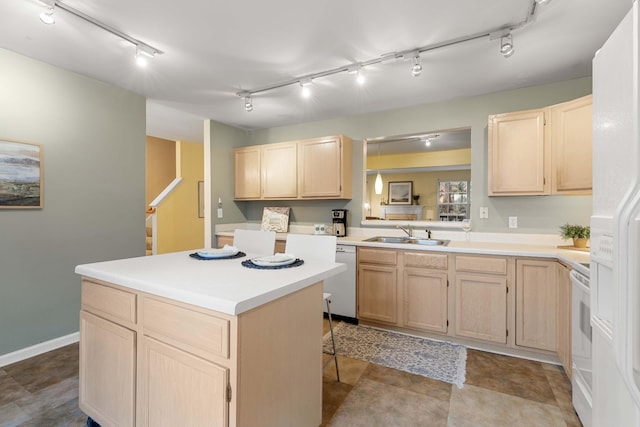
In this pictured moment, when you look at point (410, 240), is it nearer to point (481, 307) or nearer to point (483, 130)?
point (481, 307)

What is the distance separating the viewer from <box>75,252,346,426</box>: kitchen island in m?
1.12

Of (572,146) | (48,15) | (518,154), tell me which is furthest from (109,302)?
(572,146)

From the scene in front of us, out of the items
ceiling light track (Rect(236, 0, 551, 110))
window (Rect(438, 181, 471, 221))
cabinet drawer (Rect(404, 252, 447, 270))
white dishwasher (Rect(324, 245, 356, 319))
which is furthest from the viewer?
window (Rect(438, 181, 471, 221))

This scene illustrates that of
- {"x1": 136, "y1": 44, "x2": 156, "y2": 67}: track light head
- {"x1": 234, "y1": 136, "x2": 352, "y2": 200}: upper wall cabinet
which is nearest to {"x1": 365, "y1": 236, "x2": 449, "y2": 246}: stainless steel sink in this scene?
{"x1": 234, "y1": 136, "x2": 352, "y2": 200}: upper wall cabinet

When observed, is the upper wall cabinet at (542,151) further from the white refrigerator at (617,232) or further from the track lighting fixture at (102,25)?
the track lighting fixture at (102,25)

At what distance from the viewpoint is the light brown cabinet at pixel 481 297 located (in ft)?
8.25

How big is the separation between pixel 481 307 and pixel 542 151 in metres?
1.43

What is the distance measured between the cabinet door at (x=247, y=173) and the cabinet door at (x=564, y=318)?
334cm

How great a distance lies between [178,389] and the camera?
48.7 inches

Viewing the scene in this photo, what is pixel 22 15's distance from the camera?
6.19 ft

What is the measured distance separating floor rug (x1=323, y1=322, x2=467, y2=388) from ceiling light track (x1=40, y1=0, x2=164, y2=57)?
2727 millimetres

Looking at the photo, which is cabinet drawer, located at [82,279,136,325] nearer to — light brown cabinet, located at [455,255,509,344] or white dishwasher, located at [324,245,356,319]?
white dishwasher, located at [324,245,356,319]

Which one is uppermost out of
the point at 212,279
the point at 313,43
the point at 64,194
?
the point at 313,43

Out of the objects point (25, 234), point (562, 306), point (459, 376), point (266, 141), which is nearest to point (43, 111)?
point (25, 234)
